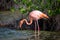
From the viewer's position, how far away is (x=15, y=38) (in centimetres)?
777

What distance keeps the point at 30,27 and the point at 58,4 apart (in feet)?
5.36

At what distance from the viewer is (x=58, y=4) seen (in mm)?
8852

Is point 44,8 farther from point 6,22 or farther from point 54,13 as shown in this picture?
point 6,22

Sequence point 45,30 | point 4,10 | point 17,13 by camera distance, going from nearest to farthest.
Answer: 1. point 45,30
2. point 17,13
3. point 4,10

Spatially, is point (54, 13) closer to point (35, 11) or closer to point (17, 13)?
point (35, 11)

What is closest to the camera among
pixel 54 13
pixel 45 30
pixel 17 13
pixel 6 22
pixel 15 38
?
pixel 15 38

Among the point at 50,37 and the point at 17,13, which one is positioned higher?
the point at 17,13

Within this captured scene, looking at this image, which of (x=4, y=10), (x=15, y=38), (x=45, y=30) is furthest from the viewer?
(x=4, y=10)

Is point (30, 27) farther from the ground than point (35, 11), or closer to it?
closer to it

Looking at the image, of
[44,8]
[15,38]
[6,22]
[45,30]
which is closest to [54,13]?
[44,8]

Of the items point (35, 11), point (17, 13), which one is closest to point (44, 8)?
point (35, 11)

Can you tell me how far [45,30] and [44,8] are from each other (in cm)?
98

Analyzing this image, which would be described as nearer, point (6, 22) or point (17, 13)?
point (6, 22)

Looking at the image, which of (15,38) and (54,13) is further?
(54,13)
